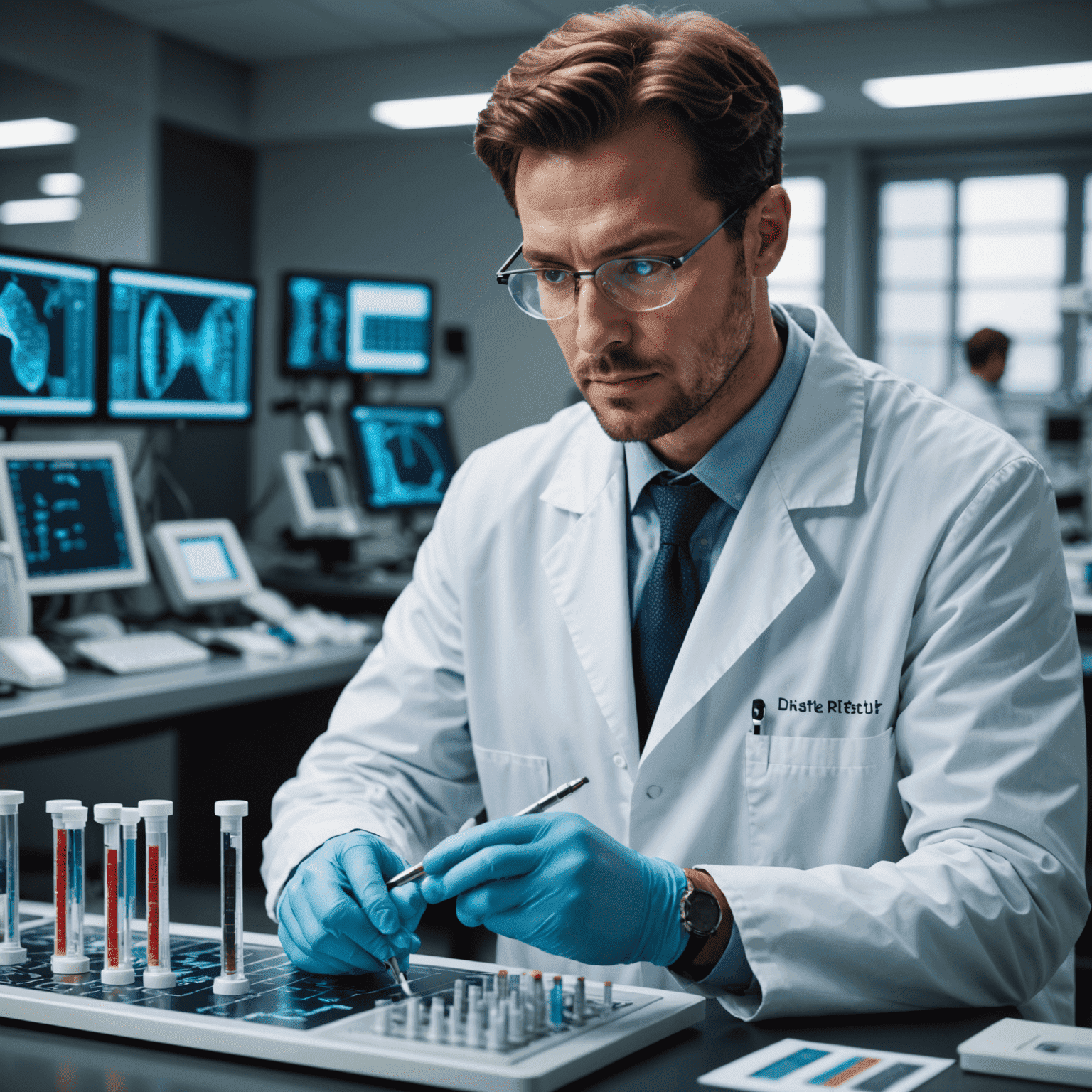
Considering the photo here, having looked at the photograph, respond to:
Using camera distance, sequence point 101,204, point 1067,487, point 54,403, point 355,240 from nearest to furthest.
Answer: point 54,403, point 1067,487, point 101,204, point 355,240

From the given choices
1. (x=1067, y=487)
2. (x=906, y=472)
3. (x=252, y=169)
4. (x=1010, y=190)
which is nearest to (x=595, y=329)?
(x=906, y=472)

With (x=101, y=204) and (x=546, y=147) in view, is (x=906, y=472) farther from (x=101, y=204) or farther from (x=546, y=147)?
(x=101, y=204)

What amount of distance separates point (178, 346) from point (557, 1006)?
2424 mm

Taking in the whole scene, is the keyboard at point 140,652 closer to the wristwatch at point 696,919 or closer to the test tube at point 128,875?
the test tube at point 128,875

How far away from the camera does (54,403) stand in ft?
8.63

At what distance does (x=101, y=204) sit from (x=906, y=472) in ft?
18.9

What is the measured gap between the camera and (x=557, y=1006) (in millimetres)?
811

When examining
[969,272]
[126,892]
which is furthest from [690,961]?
[969,272]

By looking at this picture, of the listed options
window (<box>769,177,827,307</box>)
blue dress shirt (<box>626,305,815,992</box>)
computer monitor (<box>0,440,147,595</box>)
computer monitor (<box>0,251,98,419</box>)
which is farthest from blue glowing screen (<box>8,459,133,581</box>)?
window (<box>769,177,827,307</box>)

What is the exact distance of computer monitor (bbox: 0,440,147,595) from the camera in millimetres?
2449

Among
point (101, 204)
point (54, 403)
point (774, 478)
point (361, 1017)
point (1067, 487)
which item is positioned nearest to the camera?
point (361, 1017)

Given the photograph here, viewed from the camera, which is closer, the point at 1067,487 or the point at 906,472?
the point at 906,472

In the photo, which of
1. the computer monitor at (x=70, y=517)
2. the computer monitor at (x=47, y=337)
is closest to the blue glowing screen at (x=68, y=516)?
the computer monitor at (x=70, y=517)

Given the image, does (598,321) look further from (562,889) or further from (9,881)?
(9,881)
